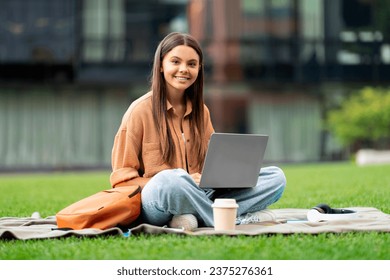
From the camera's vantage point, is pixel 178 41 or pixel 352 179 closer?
pixel 178 41

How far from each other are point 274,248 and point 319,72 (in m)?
20.3

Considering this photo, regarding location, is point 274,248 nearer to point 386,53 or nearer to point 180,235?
point 180,235

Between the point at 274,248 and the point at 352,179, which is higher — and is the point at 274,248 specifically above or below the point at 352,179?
above

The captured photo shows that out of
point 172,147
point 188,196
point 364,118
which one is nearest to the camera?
point 188,196

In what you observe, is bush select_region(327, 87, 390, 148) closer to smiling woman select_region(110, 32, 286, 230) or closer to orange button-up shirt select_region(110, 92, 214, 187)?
smiling woman select_region(110, 32, 286, 230)

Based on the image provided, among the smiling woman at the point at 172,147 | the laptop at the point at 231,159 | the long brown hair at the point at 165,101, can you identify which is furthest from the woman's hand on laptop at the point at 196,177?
the long brown hair at the point at 165,101

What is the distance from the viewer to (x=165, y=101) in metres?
5.78

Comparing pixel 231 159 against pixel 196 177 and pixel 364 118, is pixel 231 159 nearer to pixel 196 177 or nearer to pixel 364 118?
pixel 196 177

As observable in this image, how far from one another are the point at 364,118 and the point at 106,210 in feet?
60.0

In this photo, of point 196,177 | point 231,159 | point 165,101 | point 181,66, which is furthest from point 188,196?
point 181,66

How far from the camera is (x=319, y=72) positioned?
24641 millimetres

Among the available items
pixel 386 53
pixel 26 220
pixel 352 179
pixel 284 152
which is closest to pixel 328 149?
pixel 284 152

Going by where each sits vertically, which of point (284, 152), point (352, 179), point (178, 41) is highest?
point (178, 41)
